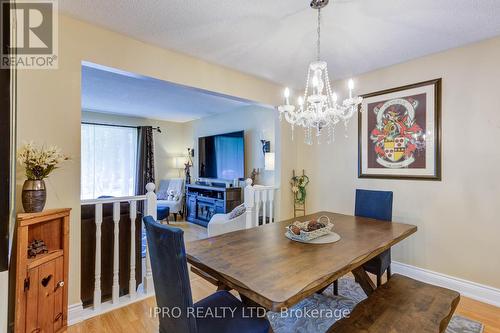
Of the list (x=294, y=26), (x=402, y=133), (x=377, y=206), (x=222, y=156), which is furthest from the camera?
(x=222, y=156)

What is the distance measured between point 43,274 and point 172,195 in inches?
175

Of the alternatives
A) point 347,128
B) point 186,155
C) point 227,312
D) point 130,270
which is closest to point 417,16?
point 347,128

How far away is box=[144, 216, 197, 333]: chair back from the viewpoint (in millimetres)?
1068

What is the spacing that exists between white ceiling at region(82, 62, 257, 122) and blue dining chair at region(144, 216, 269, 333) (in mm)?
1842

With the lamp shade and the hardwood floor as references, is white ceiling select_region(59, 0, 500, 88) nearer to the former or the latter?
the lamp shade

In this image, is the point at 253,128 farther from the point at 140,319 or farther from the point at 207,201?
the point at 140,319

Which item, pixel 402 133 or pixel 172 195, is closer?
pixel 402 133

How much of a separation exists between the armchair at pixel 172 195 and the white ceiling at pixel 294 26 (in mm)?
3867

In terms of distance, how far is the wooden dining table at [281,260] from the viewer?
3.61 feet

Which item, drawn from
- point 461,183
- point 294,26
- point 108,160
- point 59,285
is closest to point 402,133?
point 461,183

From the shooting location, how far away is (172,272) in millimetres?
1113

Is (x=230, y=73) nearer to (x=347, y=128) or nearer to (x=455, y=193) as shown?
(x=347, y=128)

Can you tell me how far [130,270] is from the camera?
2400 millimetres

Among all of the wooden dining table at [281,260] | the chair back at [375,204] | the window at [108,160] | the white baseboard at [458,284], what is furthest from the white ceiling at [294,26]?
the window at [108,160]
